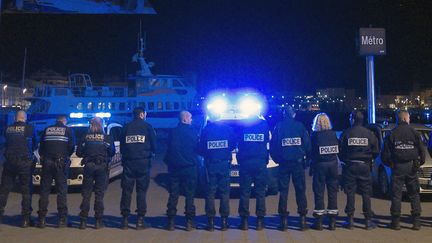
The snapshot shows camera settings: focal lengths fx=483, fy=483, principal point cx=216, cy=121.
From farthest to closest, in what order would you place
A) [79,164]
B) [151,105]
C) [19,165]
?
[151,105] < [79,164] < [19,165]

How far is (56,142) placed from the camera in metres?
7.98

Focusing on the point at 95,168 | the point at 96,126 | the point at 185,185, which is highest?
the point at 96,126

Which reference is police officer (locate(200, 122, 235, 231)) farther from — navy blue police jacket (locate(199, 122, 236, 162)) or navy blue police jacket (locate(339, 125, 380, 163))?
navy blue police jacket (locate(339, 125, 380, 163))

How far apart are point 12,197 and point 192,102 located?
101 feet

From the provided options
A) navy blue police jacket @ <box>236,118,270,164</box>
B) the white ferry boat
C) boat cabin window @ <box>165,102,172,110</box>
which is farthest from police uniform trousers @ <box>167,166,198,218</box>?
boat cabin window @ <box>165,102,172,110</box>

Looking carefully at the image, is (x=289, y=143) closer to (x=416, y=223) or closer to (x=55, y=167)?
(x=416, y=223)

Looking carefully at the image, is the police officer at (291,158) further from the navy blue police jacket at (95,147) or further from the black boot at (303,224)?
the navy blue police jacket at (95,147)

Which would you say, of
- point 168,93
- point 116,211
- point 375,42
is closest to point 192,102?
point 168,93

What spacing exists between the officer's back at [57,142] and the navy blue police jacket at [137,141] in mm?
923

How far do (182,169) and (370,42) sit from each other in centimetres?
830

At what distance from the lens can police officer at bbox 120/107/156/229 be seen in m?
7.77

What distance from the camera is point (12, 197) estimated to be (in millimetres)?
11117

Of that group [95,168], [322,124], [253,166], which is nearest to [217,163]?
[253,166]

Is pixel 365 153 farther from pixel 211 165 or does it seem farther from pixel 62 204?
pixel 62 204
